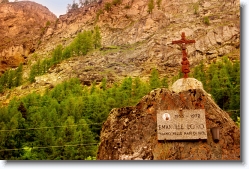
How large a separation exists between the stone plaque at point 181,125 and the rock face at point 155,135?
3.1 inches

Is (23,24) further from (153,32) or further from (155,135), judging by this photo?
(155,135)

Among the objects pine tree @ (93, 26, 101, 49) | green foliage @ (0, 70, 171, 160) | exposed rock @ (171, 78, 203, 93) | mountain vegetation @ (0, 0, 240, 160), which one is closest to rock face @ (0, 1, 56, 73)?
mountain vegetation @ (0, 0, 240, 160)

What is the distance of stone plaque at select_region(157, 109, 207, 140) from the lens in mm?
5246

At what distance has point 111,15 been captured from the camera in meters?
40.8

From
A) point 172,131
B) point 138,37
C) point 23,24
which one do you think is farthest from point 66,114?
point 138,37

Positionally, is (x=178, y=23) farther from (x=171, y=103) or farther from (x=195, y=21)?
(x=171, y=103)

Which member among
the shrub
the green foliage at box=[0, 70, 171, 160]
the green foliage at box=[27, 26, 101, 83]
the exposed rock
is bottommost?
the green foliage at box=[0, 70, 171, 160]

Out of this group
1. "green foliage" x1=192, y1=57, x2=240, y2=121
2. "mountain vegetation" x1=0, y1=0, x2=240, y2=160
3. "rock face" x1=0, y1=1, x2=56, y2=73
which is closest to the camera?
"mountain vegetation" x1=0, y1=0, x2=240, y2=160

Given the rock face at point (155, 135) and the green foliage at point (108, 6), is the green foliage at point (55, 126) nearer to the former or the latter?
the rock face at point (155, 135)

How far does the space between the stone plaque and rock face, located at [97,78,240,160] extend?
0.08m

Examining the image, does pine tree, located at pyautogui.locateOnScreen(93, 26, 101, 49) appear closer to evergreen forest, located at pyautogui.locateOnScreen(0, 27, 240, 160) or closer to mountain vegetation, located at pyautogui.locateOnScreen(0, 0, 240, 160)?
mountain vegetation, located at pyautogui.locateOnScreen(0, 0, 240, 160)

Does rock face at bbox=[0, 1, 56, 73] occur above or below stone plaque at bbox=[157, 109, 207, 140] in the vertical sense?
above

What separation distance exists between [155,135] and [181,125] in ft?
1.65

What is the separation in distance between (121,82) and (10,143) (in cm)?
1384
